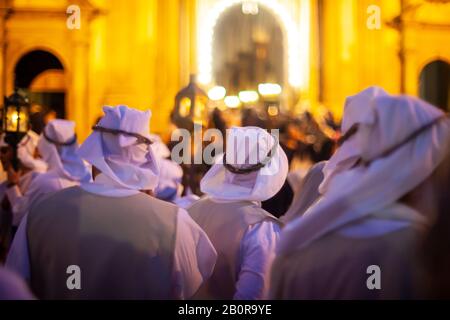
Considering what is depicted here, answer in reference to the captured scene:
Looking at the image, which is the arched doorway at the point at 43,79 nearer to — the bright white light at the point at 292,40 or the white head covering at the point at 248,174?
the bright white light at the point at 292,40

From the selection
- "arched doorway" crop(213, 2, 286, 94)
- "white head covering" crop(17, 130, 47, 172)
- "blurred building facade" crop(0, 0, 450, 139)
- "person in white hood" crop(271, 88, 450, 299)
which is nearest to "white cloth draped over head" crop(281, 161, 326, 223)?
"person in white hood" crop(271, 88, 450, 299)

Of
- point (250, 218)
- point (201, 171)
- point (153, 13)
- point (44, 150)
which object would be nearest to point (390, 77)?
point (153, 13)

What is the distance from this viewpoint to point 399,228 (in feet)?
7.72

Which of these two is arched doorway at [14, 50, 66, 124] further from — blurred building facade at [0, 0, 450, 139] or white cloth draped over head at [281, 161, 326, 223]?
white cloth draped over head at [281, 161, 326, 223]

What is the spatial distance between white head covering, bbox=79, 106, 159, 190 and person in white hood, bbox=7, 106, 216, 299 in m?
0.01

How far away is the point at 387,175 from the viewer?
7.79 ft

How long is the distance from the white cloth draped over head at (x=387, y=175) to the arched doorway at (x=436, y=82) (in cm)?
1782

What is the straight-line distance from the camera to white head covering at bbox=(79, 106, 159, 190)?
3.31 meters

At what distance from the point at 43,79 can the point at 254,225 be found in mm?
17292

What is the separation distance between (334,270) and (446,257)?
41 centimetres

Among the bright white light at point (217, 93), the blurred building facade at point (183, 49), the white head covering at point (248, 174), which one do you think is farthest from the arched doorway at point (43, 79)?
the white head covering at point (248, 174)

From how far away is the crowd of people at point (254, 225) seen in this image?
2373mm

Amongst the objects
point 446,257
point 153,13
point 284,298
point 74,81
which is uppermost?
point 153,13
